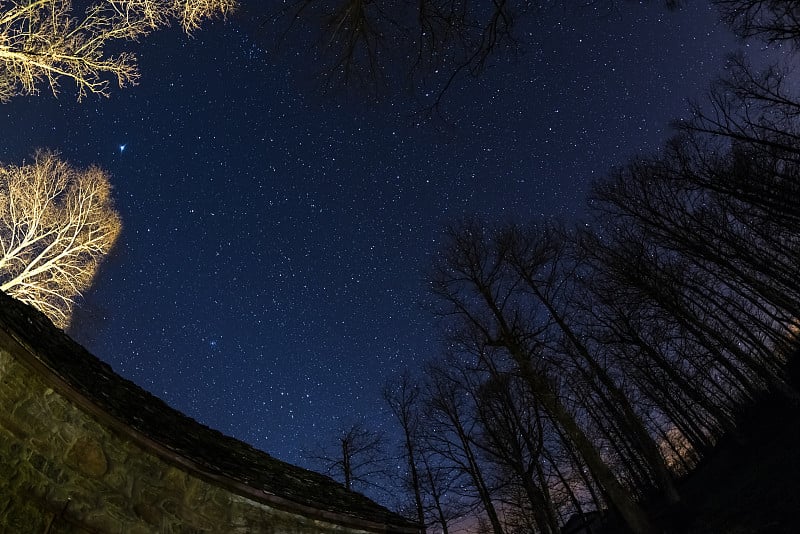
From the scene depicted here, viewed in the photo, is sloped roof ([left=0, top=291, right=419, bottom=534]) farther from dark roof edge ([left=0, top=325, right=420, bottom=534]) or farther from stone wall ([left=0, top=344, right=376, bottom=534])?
stone wall ([left=0, top=344, right=376, bottom=534])

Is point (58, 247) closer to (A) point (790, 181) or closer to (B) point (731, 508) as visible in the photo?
(B) point (731, 508)

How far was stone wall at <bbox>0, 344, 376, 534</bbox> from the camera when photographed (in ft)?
11.5

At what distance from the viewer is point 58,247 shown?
42.8 ft

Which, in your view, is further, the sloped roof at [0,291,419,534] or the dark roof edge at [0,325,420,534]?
the sloped roof at [0,291,419,534]

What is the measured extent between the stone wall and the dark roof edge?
0.05m

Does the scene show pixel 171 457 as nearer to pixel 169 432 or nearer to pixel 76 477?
pixel 76 477

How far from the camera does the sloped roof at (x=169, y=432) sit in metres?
4.06

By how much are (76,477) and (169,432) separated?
1481 mm

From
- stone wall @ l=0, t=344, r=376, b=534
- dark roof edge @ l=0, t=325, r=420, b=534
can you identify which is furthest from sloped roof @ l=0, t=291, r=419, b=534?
stone wall @ l=0, t=344, r=376, b=534

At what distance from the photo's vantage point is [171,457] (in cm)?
443

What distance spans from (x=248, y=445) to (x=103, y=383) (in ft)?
13.6

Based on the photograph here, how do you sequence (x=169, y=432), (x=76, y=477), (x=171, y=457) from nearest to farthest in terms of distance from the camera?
(x=76, y=477), (x=171, y=457), (x=169, y=432)

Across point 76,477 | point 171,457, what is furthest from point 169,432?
point 76,477

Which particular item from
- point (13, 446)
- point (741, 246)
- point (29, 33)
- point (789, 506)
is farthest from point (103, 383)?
point (741, 246)
